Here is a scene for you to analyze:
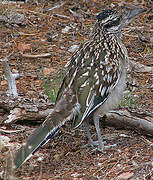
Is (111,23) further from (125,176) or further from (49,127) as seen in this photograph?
(125,176)

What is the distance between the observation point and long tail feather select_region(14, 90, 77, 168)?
16.4 feet

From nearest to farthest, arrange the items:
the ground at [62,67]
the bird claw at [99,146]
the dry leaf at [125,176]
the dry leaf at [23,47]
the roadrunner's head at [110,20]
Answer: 1. the dry leaf at [125,176]
2. the ground at [62,67]
3. the bird claw at [99,146]
4. the roadrunner's head at [110,20]
5. the dry leaf at [23,47]

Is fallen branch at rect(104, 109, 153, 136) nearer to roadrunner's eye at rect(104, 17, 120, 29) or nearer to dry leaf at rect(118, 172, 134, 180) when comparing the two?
dry leaf at rect(118, 172, 134, 180)

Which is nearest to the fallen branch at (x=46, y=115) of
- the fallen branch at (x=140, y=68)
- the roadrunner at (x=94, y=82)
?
the roadrunner at (x=94, y=82)

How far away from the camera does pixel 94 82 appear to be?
583 cm

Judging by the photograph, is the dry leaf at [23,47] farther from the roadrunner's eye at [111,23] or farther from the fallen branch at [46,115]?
the roadrunner's eye at [111,23]

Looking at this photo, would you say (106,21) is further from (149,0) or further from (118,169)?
(149,0)

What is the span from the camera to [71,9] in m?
11.1

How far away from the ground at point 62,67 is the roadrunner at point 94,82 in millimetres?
376

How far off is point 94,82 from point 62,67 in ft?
10.7

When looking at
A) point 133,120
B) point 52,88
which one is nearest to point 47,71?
point 52,88

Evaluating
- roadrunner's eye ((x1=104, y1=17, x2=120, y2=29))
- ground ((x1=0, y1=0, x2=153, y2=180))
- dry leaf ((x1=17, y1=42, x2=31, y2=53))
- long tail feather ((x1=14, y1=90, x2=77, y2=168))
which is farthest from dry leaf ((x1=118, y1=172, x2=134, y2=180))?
dry leaf ((x1=17, y1=42, x2=31, y2=53))

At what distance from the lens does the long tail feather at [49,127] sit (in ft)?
16.4

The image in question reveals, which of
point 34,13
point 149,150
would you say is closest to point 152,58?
point 34,13
